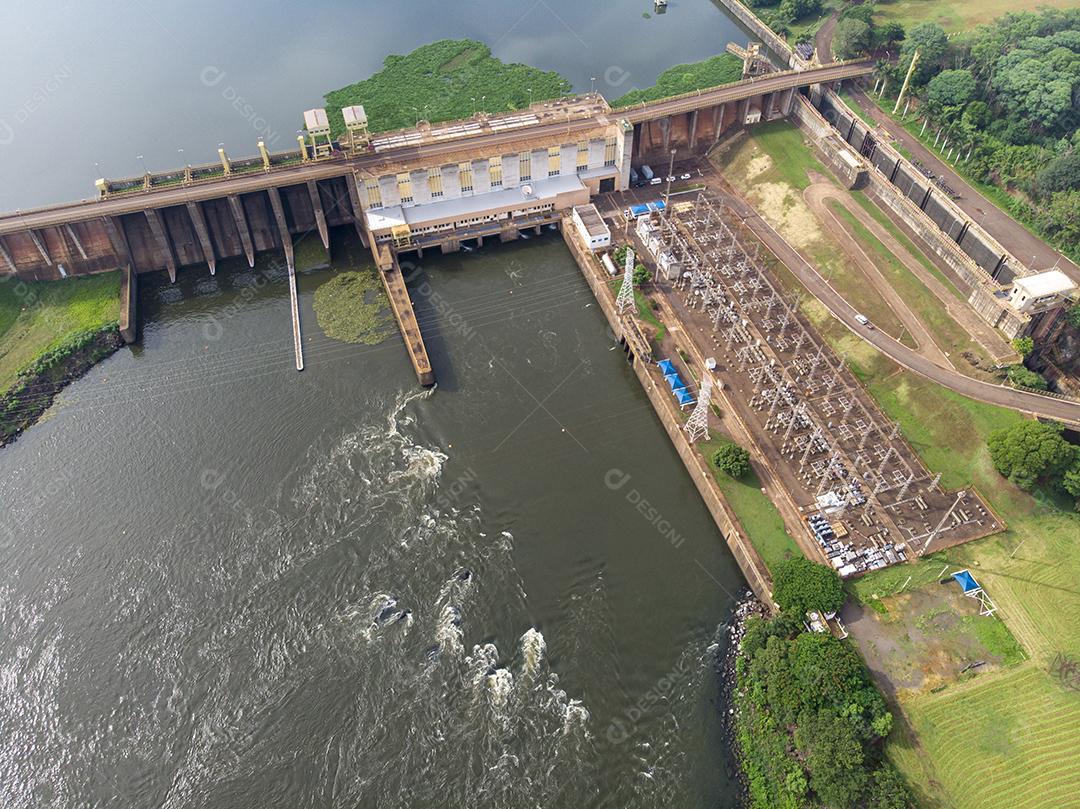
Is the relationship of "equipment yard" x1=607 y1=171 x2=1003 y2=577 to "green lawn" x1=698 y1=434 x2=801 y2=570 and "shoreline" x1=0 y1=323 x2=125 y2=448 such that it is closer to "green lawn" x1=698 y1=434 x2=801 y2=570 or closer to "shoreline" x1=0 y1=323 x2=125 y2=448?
"green lawn" x1=698 y1=434 x2=801 y2=570

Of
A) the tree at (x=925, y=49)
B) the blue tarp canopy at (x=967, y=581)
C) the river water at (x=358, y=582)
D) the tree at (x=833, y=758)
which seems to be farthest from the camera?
the tree at (x=925, y=49)

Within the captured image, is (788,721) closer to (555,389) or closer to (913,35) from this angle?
(555,389)

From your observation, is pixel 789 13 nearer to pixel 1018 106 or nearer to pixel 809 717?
pixel 1018 106

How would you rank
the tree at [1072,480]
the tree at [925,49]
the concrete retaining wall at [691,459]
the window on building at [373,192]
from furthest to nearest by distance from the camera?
the tree at [925,49]
the window on building at [373,192]
the tree at [1072,480]
the concrete retaining wall at [691,459]

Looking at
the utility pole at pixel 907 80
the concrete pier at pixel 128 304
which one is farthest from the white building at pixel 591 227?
the concrete pier at pixel 128 304

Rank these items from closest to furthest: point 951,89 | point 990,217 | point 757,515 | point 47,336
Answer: point 757,515, point 47,336, point 990,217, point 951,89

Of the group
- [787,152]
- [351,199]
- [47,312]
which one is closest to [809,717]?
[351,199]

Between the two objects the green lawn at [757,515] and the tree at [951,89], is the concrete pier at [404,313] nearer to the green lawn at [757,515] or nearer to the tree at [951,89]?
the green lawn at [757,515]

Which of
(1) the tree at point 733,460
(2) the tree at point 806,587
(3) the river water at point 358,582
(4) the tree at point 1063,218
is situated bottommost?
(3) the river water at point 358,582
